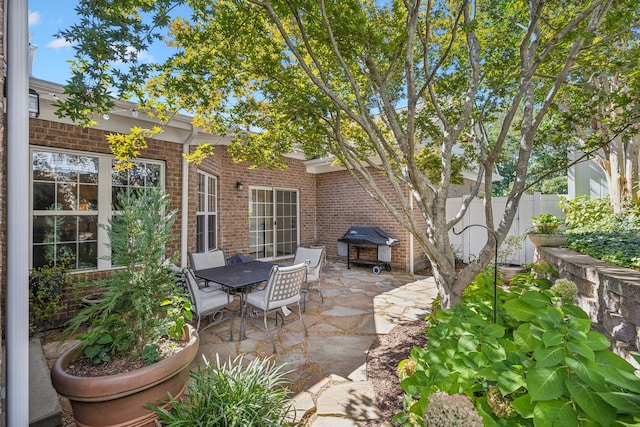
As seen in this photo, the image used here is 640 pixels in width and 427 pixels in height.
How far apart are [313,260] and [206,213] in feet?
8.54

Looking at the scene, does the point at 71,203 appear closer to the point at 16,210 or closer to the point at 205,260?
the point at 205,260

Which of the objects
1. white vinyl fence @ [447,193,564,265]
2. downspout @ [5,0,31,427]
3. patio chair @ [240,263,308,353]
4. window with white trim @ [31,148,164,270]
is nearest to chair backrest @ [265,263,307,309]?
patio chair @ [240,263,308,353]

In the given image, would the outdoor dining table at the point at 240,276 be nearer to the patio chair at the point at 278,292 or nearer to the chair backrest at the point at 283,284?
the patio chair at the point at 278,292

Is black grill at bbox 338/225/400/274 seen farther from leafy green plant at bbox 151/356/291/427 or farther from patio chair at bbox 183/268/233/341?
leafy green plant at bbox 151/356/291/427

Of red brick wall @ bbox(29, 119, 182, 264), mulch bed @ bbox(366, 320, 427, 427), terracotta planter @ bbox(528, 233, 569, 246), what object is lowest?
mulch bed @ bbox(366, 320, 427, 427)

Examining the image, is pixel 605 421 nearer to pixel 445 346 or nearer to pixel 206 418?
pixel 445 346

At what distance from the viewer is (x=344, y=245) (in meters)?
8.77

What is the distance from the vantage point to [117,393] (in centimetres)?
174

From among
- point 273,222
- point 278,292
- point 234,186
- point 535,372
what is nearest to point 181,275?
point 278,292

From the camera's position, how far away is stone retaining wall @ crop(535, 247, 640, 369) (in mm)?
2029

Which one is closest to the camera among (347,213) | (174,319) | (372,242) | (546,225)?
(174,319)

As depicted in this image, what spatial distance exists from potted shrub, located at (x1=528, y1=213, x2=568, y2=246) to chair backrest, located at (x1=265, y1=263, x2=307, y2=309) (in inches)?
146

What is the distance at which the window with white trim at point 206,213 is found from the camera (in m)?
6.16

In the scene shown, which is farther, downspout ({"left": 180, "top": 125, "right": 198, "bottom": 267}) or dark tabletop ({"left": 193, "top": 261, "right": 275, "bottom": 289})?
downspout ({"left": 180, "top": 125, "right": 198, "bottom": 267})
